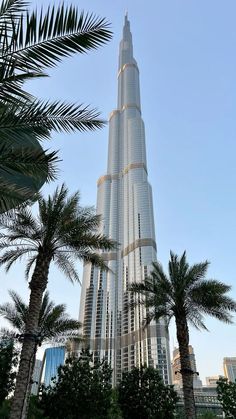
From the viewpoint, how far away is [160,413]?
56.2 ft

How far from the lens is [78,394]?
16.2 meters

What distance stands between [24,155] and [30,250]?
9842mm

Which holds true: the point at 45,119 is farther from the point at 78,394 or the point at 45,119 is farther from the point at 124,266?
the point at 124,266

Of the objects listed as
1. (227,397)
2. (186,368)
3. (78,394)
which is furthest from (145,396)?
(227,397)

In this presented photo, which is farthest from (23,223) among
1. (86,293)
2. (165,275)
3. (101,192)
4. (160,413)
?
(101,192)

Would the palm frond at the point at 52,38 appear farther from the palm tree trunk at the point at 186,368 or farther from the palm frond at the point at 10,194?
the palm tree trunk at the point at 186,368

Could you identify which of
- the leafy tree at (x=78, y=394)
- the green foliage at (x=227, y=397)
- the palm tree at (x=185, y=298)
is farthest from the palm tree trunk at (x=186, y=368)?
the green foliage at (x=227, y=397)

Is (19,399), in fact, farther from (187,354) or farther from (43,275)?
(187,354)

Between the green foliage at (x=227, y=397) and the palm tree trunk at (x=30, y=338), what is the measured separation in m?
10.6

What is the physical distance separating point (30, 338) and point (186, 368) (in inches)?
290

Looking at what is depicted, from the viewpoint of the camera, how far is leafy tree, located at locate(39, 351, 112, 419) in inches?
631

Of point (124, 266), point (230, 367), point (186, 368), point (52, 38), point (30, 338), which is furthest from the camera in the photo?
point (230, 367)

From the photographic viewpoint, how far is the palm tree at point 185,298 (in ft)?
55.6

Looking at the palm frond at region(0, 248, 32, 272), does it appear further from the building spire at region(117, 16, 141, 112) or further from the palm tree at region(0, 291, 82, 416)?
the building spire at region(117, 16, 141, 112)
